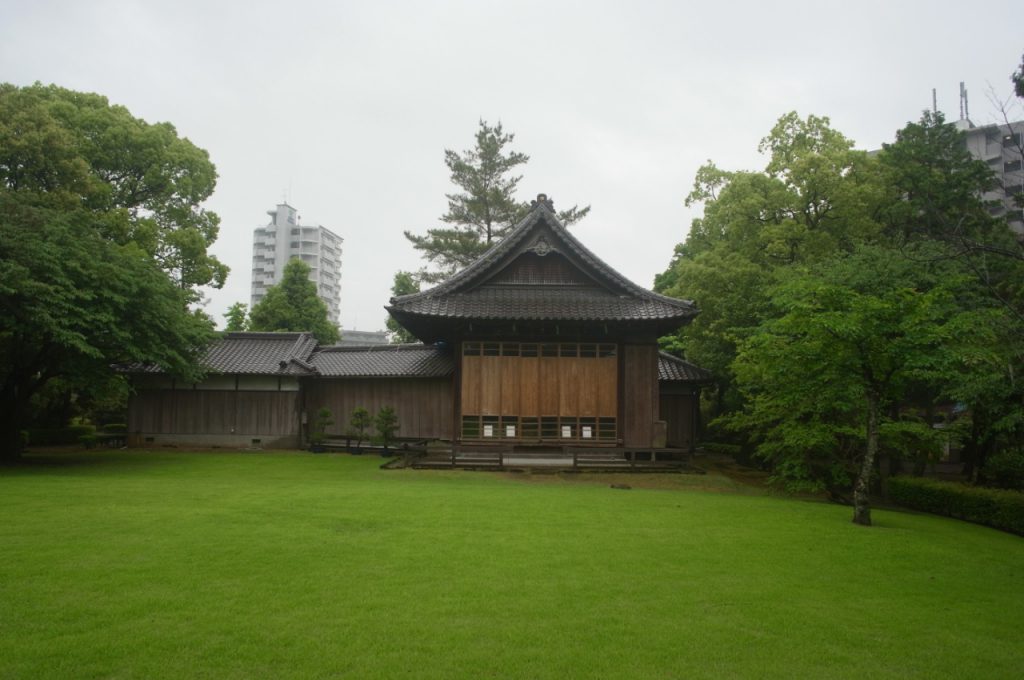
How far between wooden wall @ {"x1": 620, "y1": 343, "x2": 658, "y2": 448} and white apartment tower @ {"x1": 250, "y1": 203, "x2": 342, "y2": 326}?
7228cm

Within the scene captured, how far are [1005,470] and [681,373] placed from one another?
34.9ft

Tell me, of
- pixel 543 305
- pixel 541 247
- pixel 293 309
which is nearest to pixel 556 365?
pixel 543 305

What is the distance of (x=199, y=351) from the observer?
22.6 metres

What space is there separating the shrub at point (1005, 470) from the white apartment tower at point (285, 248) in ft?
261

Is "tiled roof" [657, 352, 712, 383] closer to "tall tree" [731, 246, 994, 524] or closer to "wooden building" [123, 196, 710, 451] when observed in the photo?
"wooden building" [123, 196, 710, 451]

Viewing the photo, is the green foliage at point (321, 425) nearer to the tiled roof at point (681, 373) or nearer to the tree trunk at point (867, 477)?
the tiled roof at point (681, 373)

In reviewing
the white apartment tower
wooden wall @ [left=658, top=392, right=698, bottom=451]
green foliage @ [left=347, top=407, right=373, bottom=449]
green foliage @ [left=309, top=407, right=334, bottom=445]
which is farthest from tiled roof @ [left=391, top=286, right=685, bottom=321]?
the white apartment tower

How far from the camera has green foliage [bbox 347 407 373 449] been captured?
25.9 meters

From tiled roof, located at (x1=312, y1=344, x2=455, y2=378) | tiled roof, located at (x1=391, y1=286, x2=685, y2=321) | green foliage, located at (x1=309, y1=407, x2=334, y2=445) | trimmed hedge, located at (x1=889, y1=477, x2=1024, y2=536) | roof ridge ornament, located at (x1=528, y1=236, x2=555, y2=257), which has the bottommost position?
trimmed hedge, located at (x1=889, y1=477, x2=1024, y2=536)

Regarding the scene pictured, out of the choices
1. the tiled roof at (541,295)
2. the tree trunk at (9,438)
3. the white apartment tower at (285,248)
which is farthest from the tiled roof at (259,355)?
the white apartment tower at (285,248)

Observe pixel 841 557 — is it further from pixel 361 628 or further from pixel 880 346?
pixel 361 628

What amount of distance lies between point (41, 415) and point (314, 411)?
Answer: 1222 cm

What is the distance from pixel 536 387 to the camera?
21.0 metres

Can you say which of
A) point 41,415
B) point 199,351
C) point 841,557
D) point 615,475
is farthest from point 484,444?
point 41,415
